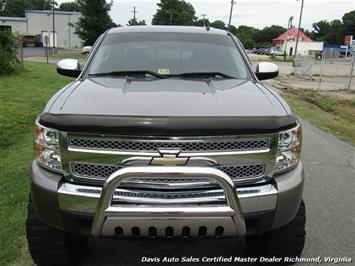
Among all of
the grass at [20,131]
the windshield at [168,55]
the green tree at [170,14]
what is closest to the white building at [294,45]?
the green tree at [170,14]

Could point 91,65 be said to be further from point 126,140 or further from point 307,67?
point 307,67

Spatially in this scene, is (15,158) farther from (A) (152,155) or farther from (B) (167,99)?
(A) (152,155)

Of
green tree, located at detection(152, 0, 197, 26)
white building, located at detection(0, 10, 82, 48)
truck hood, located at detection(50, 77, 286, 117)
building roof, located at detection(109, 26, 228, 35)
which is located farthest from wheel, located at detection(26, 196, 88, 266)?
white building, located at detection(0, 10, 82, 48)

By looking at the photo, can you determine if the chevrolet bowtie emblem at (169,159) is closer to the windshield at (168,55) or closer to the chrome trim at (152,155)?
the chrome trim at (152,155)

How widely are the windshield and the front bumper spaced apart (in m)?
1.45

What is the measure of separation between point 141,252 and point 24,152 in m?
3.47

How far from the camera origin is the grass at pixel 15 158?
12.1ft

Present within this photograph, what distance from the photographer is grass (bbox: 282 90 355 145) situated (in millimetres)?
10430

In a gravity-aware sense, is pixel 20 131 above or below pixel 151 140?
below

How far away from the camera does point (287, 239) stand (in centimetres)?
319

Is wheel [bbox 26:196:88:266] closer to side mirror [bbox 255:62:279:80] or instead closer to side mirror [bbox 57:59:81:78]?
side mirror [bbox 57:59:81:78]

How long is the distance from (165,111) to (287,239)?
51.6 inches

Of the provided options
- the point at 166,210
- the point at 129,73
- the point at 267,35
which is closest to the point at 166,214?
the point at 166,210

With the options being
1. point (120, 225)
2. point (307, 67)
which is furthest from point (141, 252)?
point (307, 67)
